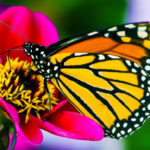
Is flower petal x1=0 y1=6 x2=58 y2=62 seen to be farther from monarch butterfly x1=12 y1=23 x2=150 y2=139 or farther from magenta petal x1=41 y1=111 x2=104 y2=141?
magenta petal x1=41 y1=111 x2=104 y2=141


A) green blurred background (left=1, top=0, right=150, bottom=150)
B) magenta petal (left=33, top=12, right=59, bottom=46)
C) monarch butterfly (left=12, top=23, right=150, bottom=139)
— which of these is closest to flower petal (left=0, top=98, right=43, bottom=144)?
monarch butterfly (left=12, top=23, right=150, bottom=139)

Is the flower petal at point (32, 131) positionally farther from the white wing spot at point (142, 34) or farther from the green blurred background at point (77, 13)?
the green blurred background at point (77, 13)

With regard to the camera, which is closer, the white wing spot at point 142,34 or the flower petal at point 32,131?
the flower petal at point 32,131

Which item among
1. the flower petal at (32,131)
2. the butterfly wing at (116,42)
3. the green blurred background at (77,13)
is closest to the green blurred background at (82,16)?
the green blurred background at (77,13)

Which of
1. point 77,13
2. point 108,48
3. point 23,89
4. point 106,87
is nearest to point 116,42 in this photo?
point 108,48

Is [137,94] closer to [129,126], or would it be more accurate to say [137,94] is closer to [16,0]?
[129,126]

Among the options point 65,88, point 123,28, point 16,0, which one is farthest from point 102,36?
point 16,0
